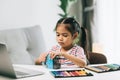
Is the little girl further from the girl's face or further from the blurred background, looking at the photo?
the blurred background

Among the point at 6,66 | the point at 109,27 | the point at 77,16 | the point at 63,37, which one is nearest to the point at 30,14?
the point at 77,16

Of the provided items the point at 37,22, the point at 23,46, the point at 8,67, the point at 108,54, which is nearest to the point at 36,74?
the point at 8,67

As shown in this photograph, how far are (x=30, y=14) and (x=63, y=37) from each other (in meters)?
1.42

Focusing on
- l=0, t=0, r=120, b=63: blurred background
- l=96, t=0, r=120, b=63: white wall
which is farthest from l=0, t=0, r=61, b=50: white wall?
l=96, t=0, r=120, b=63: white wall

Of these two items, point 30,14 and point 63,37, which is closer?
point 63,37

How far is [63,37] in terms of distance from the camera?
5.06 feet

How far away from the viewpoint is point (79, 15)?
3.24m

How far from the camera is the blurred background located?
258cm

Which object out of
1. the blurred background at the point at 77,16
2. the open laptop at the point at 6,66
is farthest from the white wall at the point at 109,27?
the open laptop at the point at 6,66

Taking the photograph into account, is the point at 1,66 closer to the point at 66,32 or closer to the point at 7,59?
the point at 7,59

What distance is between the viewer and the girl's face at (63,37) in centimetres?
153

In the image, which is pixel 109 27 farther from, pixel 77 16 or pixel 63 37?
pixel 63 37

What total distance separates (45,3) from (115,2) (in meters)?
0.86

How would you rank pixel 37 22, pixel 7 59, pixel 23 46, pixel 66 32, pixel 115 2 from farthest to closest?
1. pixel 37 22
2. pixel 115 2
3. pixel 23 46
4. pixel 66 32
5. pixel 7 59
